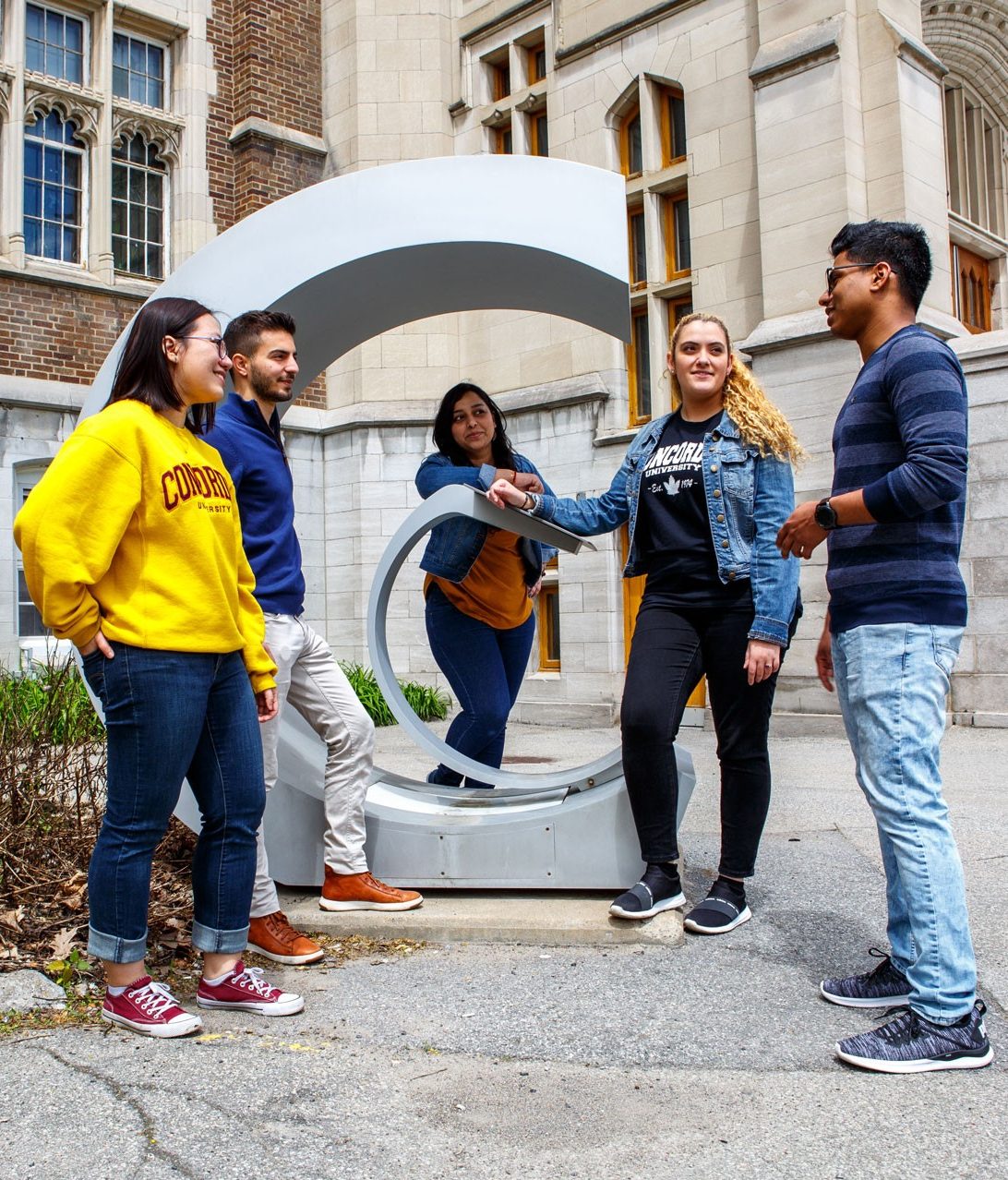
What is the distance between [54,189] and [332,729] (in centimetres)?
1089

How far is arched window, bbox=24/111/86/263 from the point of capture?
39.5 ft

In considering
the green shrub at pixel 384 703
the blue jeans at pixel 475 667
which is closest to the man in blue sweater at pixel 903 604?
the blue jeans at pixel 475 667

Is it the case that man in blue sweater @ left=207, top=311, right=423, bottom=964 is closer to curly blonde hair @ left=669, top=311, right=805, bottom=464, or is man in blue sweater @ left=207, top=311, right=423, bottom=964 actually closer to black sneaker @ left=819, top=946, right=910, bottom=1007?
curly blonde hair @ left=669, top=311, right=805, bottom=464

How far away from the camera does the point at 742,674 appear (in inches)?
135

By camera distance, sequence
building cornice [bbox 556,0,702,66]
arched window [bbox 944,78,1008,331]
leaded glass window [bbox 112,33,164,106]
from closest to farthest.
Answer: building cornice [bbox 556,0,702,66] < leaded glass window [bbox 112,33,164,106] < arched window [bbox 944,78,1008,331]

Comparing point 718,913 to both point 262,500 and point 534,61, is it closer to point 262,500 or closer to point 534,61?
point 262,500

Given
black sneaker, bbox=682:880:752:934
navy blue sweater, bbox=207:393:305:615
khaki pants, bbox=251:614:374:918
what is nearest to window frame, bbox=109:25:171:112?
navy blue sweater, bbox=207:393:305:615

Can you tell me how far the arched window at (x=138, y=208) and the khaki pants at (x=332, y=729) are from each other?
10512mm

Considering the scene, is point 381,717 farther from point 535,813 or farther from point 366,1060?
point 366,1060

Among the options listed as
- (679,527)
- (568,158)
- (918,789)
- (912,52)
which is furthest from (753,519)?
(568,158)

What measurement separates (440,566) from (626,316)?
115 centimetres

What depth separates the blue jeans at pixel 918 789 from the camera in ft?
8.27

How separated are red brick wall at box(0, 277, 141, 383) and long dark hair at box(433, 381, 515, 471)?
8417 millimetres

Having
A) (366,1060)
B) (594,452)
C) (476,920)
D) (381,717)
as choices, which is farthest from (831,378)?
(366,1060)
